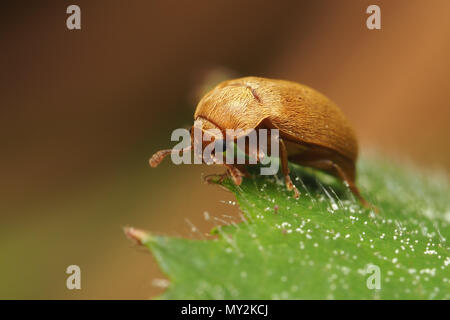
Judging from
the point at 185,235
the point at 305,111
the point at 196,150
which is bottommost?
the point at 185,235

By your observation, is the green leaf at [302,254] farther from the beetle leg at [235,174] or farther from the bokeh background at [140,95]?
the bokeh background at [140,95]

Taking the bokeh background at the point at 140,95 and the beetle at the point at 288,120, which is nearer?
the beetle at the point at 288,120

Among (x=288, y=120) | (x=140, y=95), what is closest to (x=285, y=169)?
(x=288, y=120)

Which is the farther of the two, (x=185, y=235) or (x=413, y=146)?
(x=413, y=146)

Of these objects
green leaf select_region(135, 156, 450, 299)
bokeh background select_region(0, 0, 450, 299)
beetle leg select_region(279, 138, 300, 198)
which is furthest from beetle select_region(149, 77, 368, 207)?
bokeh background select_region(0, 0, 450, 299)

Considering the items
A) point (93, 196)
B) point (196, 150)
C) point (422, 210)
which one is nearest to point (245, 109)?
point (196, 150)

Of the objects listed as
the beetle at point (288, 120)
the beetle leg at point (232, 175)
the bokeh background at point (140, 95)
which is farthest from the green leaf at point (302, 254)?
the bokeh background at point (140, 95)

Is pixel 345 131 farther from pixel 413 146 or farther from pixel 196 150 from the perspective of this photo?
pixel 413 146
